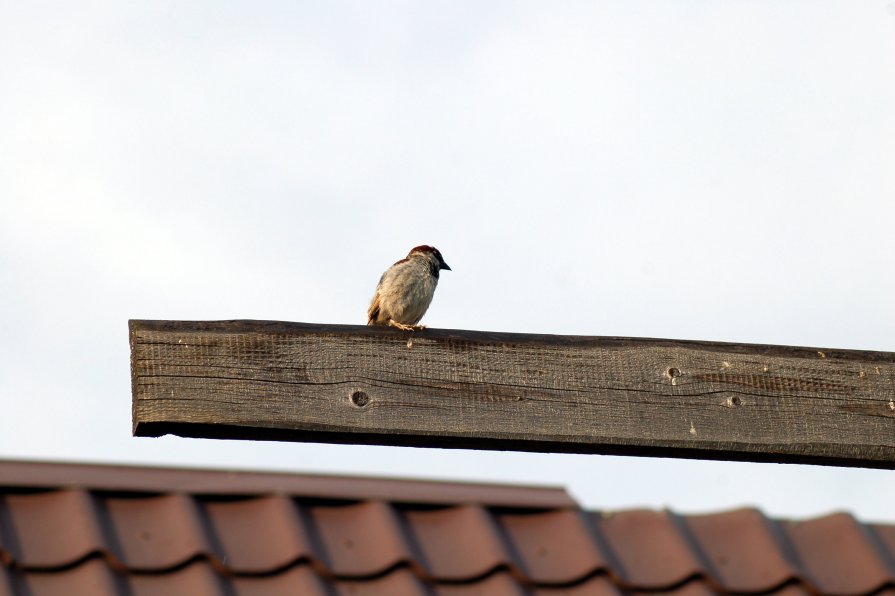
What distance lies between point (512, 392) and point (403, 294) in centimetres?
289

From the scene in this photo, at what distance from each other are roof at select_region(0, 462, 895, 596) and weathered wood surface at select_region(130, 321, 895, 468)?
0.37 m

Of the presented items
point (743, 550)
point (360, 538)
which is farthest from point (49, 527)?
point (743, 550)

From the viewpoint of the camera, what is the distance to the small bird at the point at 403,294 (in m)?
6.00

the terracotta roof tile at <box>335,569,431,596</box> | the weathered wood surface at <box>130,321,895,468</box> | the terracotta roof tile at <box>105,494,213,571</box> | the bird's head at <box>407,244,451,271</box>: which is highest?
the bird's head at <box>407,244,451,271</box>

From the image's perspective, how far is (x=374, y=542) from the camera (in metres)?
2.47

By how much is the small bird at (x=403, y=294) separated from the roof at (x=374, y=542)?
3301mm

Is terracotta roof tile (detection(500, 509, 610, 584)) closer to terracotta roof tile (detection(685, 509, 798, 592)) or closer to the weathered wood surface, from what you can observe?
terracotta roof tile (detection(685, 509, 798, 592))

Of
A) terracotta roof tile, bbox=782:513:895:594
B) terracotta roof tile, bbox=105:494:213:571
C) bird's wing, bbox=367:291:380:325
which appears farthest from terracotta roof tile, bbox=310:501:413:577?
bird's wing, bbox=367:291:380:325

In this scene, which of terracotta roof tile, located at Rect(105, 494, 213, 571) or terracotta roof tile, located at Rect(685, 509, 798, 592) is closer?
terracotta roof tile, located at Rect(105, 494, 213, 571)

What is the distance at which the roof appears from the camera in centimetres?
234

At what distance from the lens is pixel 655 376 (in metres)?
3.21

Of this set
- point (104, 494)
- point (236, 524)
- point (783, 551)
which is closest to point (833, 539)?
point (783, 551)

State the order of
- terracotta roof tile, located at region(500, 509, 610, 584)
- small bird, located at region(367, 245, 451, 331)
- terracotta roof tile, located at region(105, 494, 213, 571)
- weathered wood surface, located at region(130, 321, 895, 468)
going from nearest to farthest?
terracotta roof tile, located at region(105, 494, 213, 571)
terracotta roof tile, located at region(500, 509, 610, 584)
weathered wood surface, located at region(130, 321, 895, 468)
small bird, located at region(367, 245, 451, 331)

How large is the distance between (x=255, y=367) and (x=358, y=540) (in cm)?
63
